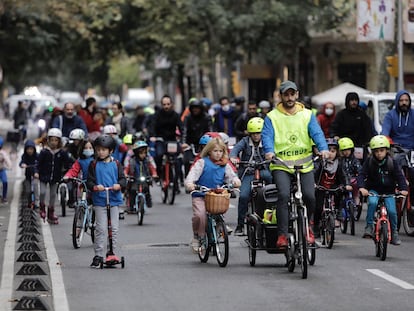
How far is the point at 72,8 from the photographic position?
39.1 m

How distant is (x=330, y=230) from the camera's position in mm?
15914

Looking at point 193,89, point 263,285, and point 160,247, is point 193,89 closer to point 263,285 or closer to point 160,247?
point 160,247

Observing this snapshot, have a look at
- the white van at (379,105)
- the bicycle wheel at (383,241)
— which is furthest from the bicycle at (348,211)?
the white van at (379,105)

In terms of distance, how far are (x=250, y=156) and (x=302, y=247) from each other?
A: 4.59 meters

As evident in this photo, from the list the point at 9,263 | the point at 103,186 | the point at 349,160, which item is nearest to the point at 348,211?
the point at 349,160

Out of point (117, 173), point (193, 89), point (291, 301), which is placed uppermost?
point (193, 89)

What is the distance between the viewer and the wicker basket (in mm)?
14109

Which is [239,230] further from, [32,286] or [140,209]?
[32,286]

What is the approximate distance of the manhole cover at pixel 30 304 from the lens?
11.1 m

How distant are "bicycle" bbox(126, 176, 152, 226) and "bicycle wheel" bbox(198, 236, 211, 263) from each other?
5.08 meters

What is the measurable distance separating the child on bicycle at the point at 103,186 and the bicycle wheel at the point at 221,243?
108cm

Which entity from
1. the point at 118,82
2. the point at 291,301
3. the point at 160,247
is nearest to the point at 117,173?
the point at 160,247

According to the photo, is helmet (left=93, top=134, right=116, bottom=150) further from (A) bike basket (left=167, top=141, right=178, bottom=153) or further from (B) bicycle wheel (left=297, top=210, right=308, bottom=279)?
(A) bike basket (left=167, top=141, right=178, bottom=153)

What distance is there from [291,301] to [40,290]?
2414mm
